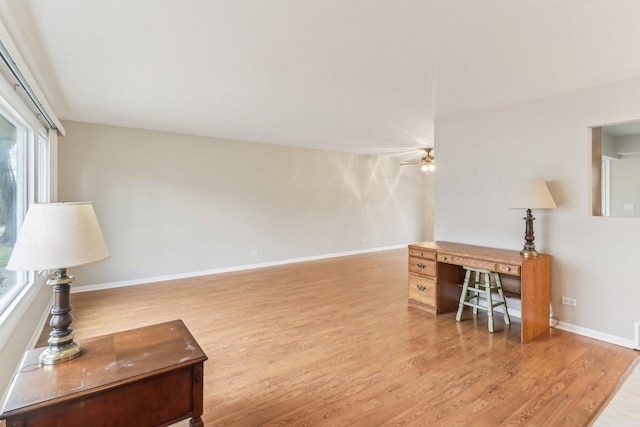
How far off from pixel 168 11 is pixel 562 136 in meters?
3.72

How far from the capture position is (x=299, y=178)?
689 centimetres

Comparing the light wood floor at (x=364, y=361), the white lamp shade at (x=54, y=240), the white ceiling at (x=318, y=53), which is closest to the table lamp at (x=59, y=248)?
the white lamp shade at (x=54, y=240)

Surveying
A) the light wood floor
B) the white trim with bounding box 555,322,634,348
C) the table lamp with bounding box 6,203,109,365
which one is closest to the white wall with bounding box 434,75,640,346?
the white trim with bounding box 555,322,634,348

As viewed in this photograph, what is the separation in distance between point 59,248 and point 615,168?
14.7ft

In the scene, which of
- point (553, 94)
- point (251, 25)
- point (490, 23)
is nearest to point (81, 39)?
point (251, 25)

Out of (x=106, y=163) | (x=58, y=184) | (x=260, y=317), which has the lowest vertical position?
(x=260, y=317)

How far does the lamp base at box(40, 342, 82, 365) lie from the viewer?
1.42 meters

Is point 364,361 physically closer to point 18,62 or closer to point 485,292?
point 485,292

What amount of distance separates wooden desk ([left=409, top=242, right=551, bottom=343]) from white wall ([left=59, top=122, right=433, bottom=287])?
3.38m

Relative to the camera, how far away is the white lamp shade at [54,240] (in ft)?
4.28

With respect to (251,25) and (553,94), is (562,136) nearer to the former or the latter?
(553,94)

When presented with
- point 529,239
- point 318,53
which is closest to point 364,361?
point 529,239

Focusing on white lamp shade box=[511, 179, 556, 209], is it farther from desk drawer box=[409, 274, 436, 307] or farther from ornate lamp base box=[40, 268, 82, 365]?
ornate lamp base box=[40, 268, 82, 365]

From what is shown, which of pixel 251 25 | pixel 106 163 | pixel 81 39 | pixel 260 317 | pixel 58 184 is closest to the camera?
pixel 251 25
